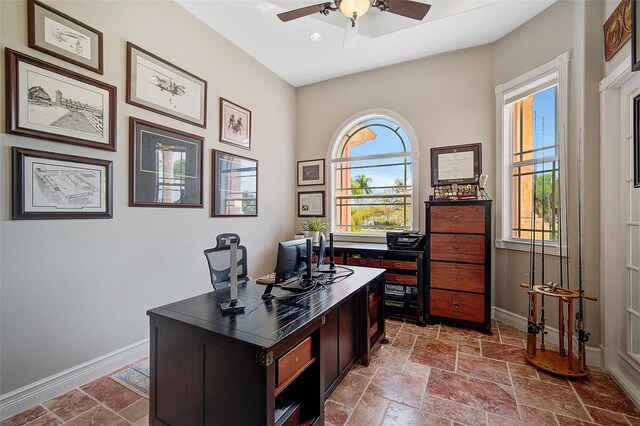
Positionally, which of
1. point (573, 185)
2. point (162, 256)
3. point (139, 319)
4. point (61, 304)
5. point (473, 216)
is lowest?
point (139, 319)

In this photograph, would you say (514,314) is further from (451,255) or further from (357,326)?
(357,326)

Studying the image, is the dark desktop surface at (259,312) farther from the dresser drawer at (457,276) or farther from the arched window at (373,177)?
the arched window at (373,177)

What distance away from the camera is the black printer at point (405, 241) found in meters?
3.39

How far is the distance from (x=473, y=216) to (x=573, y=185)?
2.88ft

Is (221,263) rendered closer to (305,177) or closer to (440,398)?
(440,398)

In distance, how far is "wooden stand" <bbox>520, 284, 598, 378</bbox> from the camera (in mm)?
2230

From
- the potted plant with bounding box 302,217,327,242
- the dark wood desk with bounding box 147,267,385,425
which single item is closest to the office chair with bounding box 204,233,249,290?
the dark wood desk with bounding box 147,267,385,425

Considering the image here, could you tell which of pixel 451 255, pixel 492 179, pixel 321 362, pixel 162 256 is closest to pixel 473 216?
pixel 451 255

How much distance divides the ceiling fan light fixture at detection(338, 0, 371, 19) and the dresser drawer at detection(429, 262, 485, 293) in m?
2.62

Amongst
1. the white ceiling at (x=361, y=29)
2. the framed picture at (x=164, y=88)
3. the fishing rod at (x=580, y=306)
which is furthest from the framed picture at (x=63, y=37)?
the fishing rod at (x=580, y=306)

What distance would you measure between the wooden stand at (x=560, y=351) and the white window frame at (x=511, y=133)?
0.61m

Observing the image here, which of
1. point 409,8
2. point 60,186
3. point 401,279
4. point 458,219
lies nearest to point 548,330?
point 458,219

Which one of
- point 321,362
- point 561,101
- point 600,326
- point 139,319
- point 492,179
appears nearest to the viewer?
point 321,362

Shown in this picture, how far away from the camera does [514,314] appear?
3238mm
